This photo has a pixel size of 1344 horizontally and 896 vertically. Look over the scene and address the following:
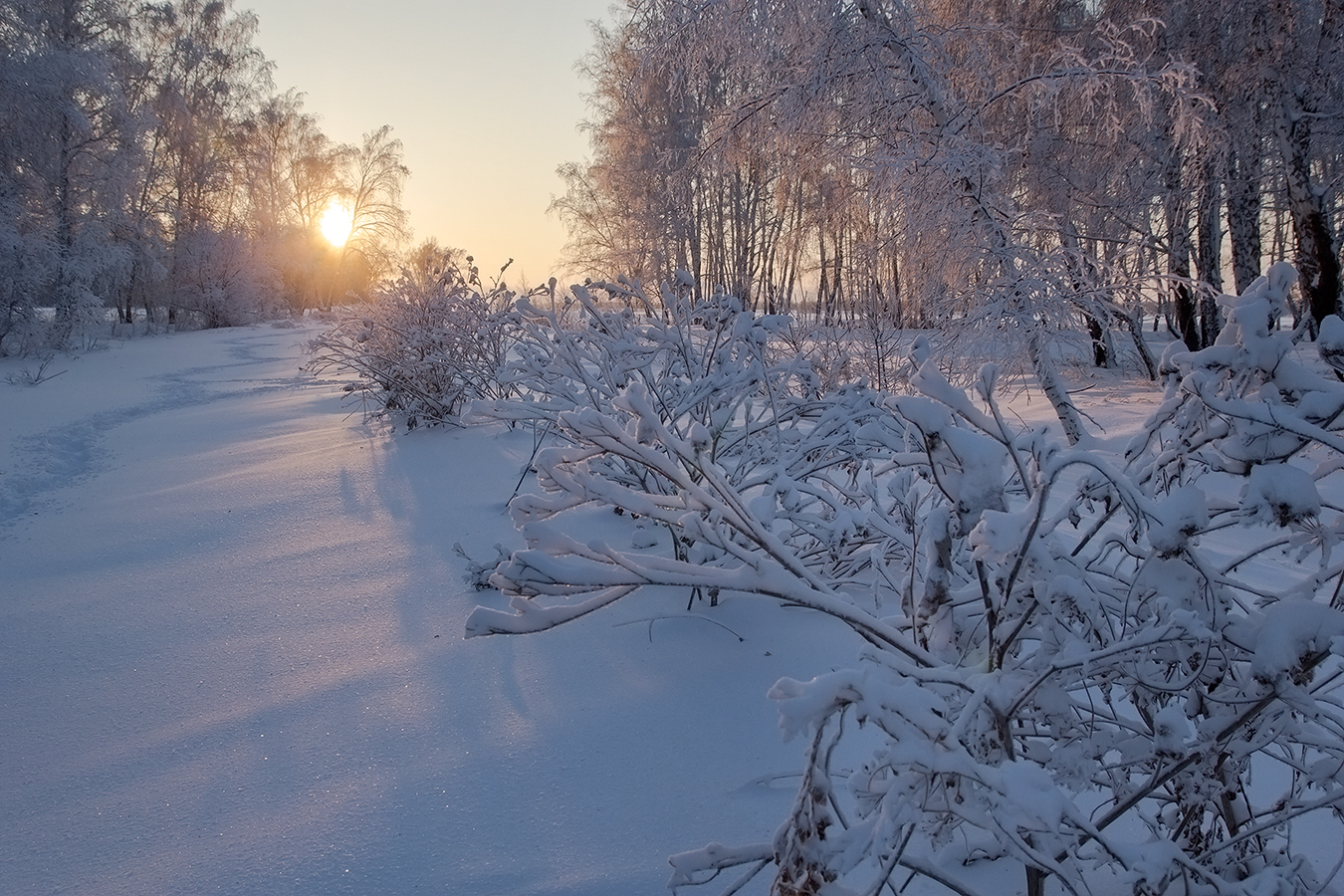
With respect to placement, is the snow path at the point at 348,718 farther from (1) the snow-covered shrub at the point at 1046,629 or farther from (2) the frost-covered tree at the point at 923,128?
(2) the frost-covered tree at the point at 923,128

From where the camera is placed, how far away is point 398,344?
5844 millimetres

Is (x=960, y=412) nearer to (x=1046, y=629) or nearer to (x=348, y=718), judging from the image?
(x=1046, y=629)

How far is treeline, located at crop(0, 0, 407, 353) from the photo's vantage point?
37.4 feet

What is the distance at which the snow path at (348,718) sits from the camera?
4.28 feet

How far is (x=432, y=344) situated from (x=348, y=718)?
432cm

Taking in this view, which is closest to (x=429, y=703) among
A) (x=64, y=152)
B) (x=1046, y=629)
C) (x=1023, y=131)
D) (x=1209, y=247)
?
(x=1046, y=629)

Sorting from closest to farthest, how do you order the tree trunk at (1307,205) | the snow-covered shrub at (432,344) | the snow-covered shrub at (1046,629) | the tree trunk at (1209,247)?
1. the snow-covered shrub at (1046,629)
2. the snow-covered shrub at (432,344)
3. the tree trunk at (1307,205)
4. the tree trunk at (1209,247)

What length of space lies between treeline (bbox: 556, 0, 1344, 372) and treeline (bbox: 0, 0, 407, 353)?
507cm

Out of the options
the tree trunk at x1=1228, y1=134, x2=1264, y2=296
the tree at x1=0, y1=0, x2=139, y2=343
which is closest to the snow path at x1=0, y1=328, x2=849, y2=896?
the tree trunk at x1=1228, y1=134, x2=1264, y2=296

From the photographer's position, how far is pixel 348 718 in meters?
1.77

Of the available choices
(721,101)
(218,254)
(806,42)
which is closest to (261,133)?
(218,254)

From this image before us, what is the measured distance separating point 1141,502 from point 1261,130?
8565 mm

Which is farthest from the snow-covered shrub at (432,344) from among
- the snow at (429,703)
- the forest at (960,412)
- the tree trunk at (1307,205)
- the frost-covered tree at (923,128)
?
the tree trunk at (1307,205)

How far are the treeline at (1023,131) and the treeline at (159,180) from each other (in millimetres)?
5066
